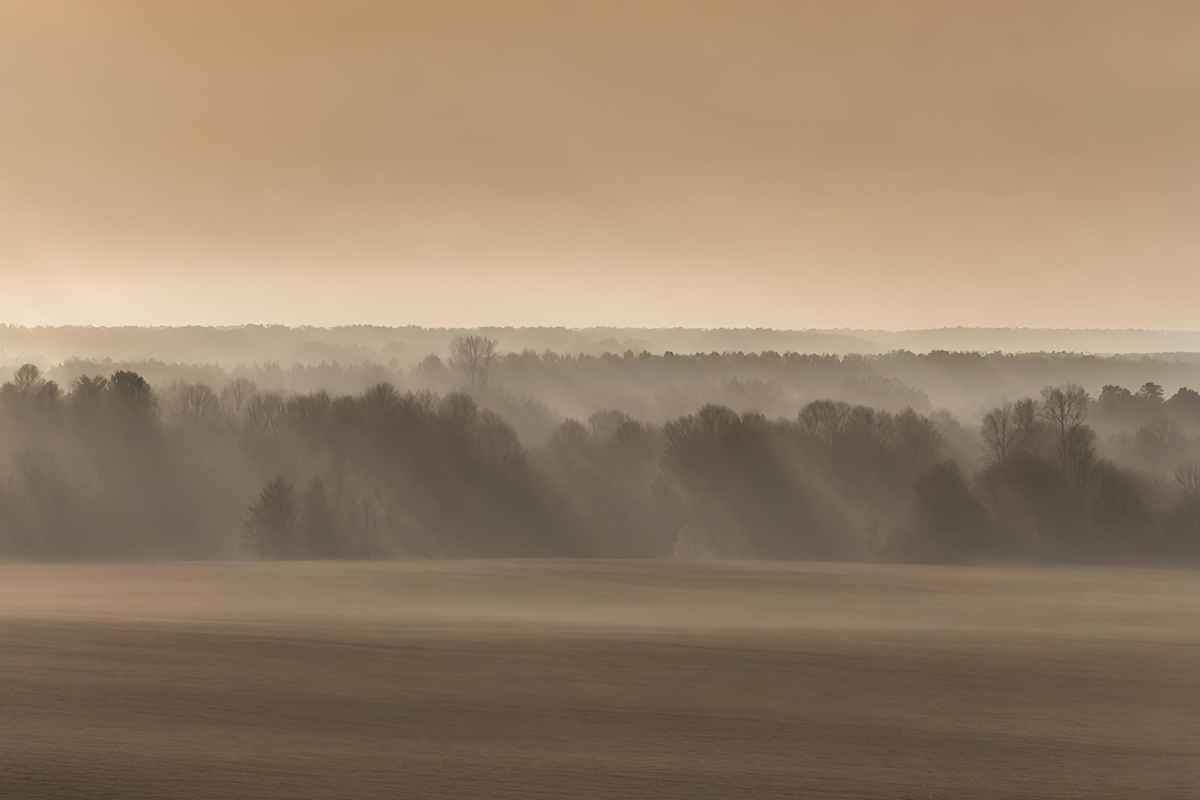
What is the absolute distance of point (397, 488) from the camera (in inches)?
4227

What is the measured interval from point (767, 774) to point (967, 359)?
411 ft

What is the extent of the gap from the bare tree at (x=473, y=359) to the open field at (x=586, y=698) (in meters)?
64.5

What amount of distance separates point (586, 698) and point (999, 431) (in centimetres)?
7849

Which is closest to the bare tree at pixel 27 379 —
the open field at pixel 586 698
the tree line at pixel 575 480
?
the tree line at pixel 575 480

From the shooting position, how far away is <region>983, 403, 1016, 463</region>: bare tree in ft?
349

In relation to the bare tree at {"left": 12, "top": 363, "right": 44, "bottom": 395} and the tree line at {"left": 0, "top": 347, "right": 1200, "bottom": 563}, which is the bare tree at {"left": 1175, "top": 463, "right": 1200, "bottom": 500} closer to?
the tree line at {"left": 0, "top": 347, "right": 1200, "bottom": 563}

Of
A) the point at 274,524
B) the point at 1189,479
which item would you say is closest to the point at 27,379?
the point at 274,524

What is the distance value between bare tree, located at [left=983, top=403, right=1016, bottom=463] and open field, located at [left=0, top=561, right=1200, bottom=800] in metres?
43.0

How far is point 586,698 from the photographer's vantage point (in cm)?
3522

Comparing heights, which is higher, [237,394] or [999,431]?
→ [237,394]

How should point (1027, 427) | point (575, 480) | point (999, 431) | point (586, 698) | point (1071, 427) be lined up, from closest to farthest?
point (586, 698) < point (1071, 427) < point (1027, 427) < point (999, 431) < point (575, 480)

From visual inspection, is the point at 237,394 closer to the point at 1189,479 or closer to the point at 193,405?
the point at 193,405

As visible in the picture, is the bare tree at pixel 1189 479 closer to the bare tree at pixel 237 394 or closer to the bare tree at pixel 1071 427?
the bare tree at pixel 1071 427

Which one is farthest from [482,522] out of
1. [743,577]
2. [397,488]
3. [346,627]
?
[346,627]
